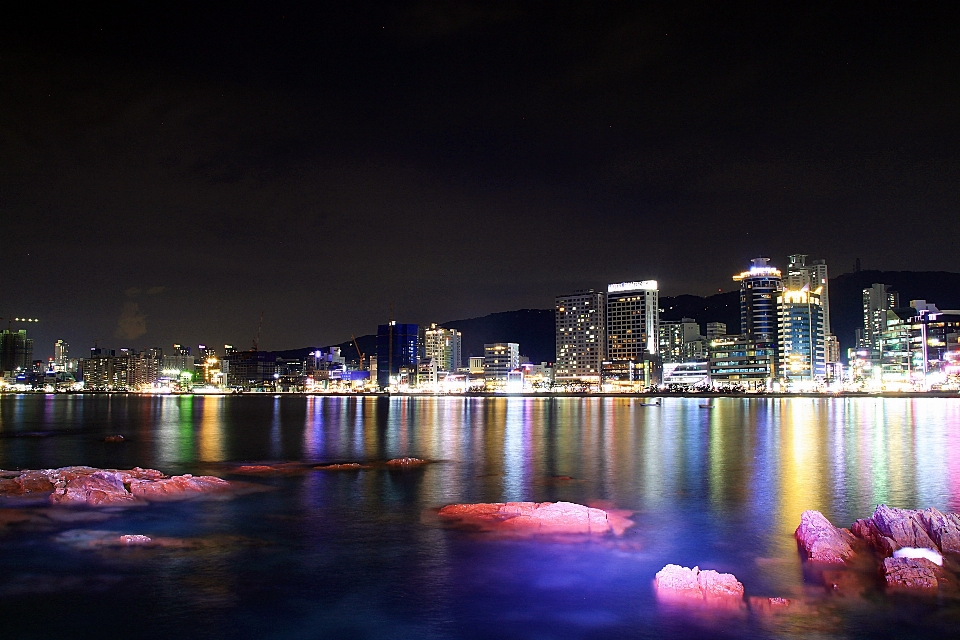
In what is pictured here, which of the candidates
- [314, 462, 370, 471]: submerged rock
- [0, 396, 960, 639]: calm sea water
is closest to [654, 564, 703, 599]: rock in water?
[0, 396, 960, 639]: calm sea water

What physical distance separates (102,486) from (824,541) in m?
29.3

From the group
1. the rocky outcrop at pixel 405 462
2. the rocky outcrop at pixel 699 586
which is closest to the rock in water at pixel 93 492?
the rocky outcrop at pixel 405 462

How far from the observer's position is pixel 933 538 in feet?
72.0

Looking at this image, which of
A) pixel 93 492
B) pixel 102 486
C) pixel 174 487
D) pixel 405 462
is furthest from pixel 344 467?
pixel 93 492

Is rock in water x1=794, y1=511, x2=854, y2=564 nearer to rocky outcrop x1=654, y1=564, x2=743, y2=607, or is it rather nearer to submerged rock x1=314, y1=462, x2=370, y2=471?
rocky outcrop x1=654, y1=564, x2=743, y2=607

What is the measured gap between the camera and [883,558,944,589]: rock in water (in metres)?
19.1

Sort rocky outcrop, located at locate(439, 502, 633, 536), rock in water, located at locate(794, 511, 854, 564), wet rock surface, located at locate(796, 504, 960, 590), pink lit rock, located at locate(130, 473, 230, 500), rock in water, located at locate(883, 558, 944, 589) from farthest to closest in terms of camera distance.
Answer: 1. pink lit rock, located at locate(130, 473, 230, 500)
2. rocky outcrop, located at locate(439, 502, 633, 536)
3. rock in water, located at locate(794, 511, 854, 564)
4. wet rock surface, located at locate(796, 504, 960, 590)
5. rock in water, located at locate(883, 558, 944, 589)

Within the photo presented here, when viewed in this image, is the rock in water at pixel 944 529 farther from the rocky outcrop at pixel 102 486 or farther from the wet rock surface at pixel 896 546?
the rocky outcrop at pixel 102 486

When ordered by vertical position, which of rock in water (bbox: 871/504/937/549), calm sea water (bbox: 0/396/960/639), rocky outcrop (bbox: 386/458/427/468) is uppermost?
rock in water (bbox: 871/504/937/549)

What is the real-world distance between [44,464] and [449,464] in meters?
28.3

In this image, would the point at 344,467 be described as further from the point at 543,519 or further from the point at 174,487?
the point at 543,519

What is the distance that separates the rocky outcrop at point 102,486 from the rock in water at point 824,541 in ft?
86.5

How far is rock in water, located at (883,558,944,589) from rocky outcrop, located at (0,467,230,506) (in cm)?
2843

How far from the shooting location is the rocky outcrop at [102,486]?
30.8 metres
